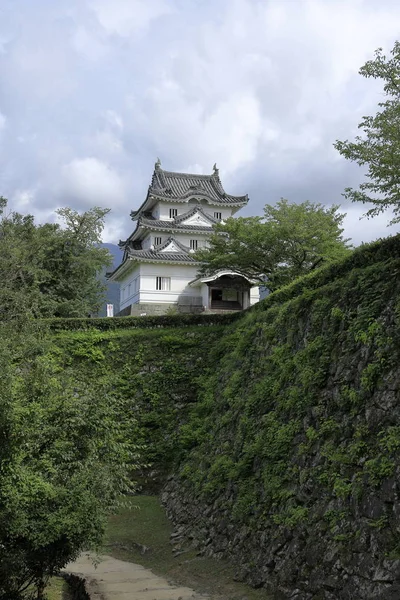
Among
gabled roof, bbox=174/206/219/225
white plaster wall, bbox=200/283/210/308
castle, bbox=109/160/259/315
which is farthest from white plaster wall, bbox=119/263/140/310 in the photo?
gabled roof, bbox=174/206/219/225

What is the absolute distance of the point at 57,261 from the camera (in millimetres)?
34750

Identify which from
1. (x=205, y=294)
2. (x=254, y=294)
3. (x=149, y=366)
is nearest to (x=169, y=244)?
(x=205, y=294)

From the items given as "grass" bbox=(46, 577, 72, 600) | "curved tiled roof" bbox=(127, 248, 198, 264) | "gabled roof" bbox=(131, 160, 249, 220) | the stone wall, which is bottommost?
"grass" bbox=(46, 577, 72, 600)

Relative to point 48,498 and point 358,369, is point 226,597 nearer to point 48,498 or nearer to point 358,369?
point 48,498

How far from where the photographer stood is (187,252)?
36688 mm

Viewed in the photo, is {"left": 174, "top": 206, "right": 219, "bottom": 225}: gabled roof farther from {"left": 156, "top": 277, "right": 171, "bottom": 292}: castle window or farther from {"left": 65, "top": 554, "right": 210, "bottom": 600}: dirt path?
{"left": 65, "top": 554, "right": 210, "bottom": 600}: dirt path

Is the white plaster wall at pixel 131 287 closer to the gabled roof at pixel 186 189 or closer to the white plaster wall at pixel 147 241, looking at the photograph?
the white plaster wall at pixel 147 241

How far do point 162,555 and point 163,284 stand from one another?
2313 cm

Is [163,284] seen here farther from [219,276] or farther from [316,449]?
[316,449]

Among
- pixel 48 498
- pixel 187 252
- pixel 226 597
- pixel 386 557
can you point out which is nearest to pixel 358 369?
pixel 386 557

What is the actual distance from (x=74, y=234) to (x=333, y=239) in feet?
55.3

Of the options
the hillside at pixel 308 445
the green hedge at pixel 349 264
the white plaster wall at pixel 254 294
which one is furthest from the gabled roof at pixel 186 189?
the green hedge at pixel 349 264

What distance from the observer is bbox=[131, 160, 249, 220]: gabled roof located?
131 ft

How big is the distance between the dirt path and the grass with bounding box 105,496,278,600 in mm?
Result: 331
